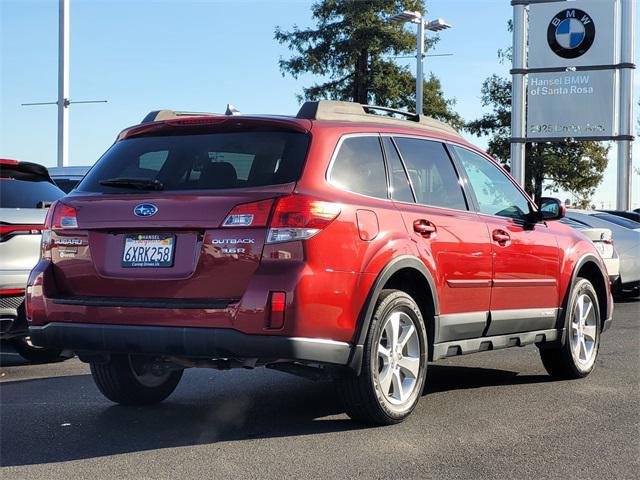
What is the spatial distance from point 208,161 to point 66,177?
6.22m

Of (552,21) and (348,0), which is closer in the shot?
(552,21)

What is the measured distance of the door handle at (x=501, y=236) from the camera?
672 centimetres

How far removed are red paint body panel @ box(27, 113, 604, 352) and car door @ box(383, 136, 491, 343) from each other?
A: 19 mm

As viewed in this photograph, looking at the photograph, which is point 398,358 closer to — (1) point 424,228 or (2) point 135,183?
(1) point 424,228

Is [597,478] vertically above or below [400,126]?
below

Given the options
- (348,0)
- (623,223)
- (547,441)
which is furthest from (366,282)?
(348,0)

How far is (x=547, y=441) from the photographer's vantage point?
535 cm

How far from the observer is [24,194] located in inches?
323

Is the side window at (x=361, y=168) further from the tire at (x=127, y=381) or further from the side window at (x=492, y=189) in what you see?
the tire at (x=127, y=381)

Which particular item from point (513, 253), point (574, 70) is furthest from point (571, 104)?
point (513, 253)

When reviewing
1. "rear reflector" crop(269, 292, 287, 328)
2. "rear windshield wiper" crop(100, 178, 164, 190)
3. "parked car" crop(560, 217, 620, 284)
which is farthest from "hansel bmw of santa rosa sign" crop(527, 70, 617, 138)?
"rear reflector" crop(269, 292, 287, 328)

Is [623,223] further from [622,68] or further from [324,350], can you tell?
[622,68]

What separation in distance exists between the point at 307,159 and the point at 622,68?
24.9 metres

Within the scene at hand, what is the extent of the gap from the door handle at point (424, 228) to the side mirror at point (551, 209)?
1639mm
